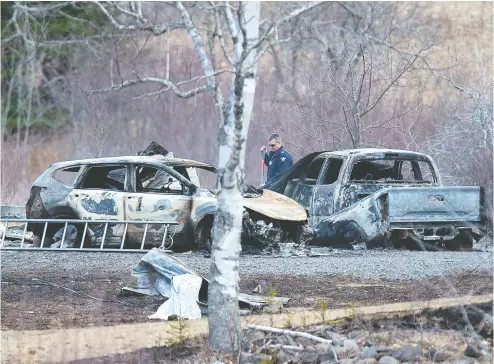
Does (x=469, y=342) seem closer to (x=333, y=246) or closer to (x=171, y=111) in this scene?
(x=333, y=246)

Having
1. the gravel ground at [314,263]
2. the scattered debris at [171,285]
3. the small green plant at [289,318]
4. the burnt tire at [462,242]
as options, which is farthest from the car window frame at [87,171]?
the small green plant at [289,318]

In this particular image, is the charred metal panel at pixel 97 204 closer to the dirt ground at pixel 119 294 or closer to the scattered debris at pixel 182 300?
the dirt ground at pixel 119 294

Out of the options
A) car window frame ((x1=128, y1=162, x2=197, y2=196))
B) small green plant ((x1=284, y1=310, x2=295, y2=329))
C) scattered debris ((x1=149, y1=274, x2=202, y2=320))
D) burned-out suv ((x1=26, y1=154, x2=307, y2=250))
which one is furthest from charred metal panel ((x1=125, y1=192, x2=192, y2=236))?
small green plant ((x1=284, y1=310, x2=295, y2=329))

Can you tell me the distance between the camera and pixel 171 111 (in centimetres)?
3450

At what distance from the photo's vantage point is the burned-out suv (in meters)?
14.9

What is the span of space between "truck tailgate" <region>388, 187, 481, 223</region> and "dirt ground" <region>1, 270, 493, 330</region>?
6.60 feet

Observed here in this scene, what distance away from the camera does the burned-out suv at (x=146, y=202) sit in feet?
48.9

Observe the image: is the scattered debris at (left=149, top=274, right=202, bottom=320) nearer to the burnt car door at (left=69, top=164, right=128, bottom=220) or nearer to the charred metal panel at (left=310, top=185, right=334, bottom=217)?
the burnt car door at (left=69, top=164, right=128, bottom=220)

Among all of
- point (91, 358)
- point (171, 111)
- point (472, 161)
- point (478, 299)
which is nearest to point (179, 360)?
point (91, 358)

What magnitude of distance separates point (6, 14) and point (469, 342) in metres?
32.8

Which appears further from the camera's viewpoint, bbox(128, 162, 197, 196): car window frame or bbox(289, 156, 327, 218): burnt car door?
bbox(289, 156, 327, 218): burnt car door

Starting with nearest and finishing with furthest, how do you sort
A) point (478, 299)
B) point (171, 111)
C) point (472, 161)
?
point (478, 299), point (472, 161), point (171, 111)

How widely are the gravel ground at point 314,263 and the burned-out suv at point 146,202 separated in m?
0.37

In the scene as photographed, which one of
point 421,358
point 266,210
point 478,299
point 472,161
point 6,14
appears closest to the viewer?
point 421,358
